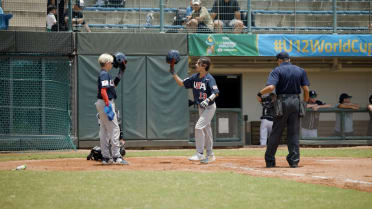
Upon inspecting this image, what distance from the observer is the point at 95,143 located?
18.0m

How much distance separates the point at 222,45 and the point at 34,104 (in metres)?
6.14

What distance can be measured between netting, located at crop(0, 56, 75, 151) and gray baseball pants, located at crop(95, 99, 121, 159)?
6.48 m

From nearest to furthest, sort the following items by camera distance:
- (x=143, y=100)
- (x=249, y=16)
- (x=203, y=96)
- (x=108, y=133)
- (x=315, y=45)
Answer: (x=108, y=133)
(x=203, y=96)
(x=143, y=100)
(x=249, y=16)
(x=315, y=45)

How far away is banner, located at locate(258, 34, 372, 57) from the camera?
19484 millimetres

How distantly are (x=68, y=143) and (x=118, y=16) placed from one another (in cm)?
501

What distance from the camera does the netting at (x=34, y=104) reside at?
1683 centimetres

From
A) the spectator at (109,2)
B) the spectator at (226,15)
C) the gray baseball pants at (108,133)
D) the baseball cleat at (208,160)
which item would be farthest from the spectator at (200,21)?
the gray baseball pants at (108,133)

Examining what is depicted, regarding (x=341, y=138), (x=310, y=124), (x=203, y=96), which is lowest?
(x=341, y=138)

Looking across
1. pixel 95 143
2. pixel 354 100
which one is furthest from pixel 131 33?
pixel 354 100

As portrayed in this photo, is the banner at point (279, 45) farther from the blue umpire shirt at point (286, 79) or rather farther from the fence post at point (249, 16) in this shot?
the blue umpire shirt at point (286, 79)

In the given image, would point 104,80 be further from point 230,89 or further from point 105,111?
point 230,89

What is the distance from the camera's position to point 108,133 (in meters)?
10.9

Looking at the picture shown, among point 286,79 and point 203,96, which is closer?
point 286,79

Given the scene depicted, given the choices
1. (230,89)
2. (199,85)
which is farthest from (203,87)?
(230,89)
